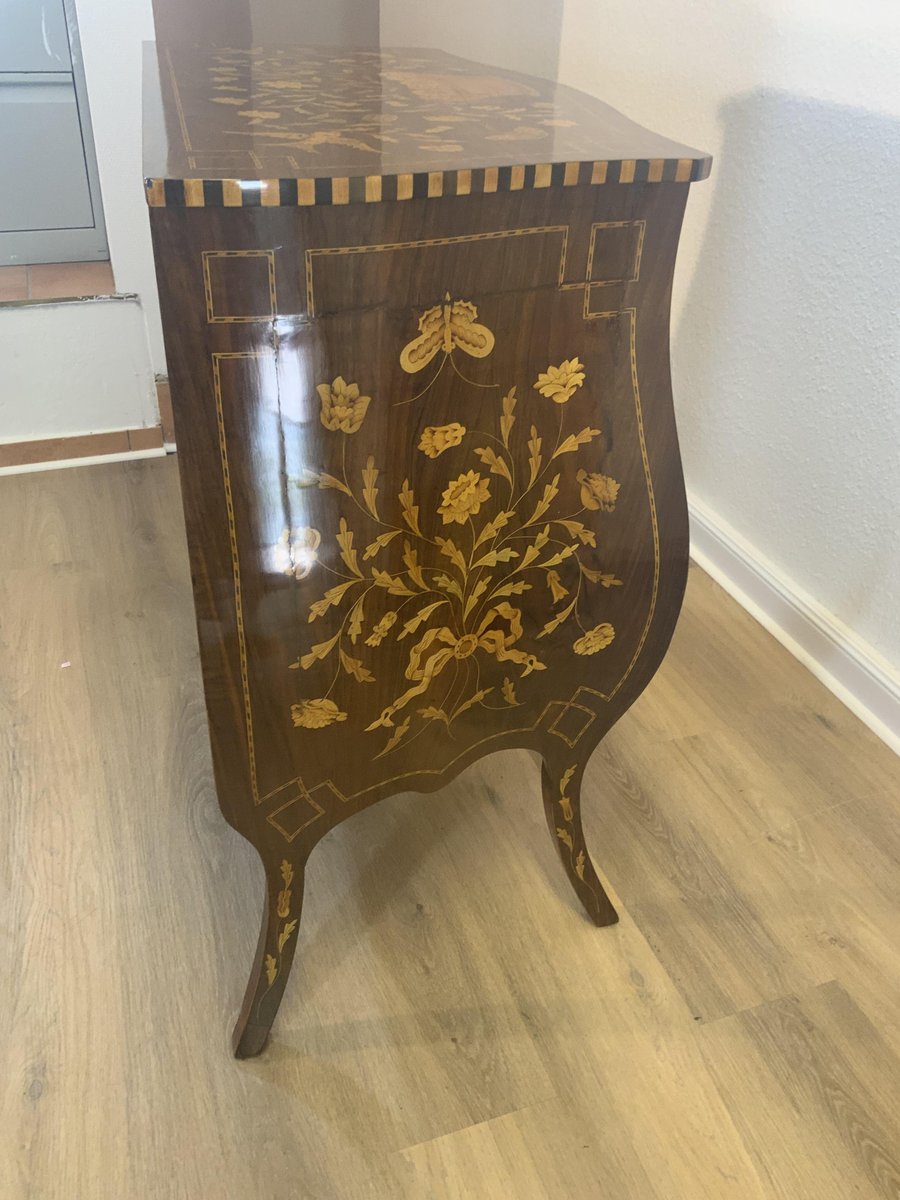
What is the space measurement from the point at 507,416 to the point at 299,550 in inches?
7.9

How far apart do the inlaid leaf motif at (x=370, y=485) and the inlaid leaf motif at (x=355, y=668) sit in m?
0.14

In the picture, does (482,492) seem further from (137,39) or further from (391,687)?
(137,39)

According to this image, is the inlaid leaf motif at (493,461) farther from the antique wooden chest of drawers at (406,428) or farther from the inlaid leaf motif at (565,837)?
the inlaid leaf motif at (565,837)

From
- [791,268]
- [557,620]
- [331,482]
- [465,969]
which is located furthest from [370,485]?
[791,268]

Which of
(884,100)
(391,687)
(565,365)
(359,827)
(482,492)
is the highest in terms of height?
(884,100)

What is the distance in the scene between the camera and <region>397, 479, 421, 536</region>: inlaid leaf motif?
749mm

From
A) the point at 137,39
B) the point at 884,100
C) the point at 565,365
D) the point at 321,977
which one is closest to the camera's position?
the point at 565,365

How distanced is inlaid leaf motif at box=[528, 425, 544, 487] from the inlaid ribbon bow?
13cm

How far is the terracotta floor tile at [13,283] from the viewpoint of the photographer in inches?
78.0

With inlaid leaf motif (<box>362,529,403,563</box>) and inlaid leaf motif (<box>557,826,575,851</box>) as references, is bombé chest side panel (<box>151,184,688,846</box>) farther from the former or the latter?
inlaid leaf motif (<box>557,826,575,851</box>)

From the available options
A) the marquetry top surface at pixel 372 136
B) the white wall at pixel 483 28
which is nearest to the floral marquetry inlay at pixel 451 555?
the marquetry top surface at pixel 372 136

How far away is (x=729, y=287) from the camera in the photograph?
1630mm

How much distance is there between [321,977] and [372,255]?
2.77 ft

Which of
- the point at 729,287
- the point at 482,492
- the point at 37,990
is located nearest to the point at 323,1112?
the point at 37,990
